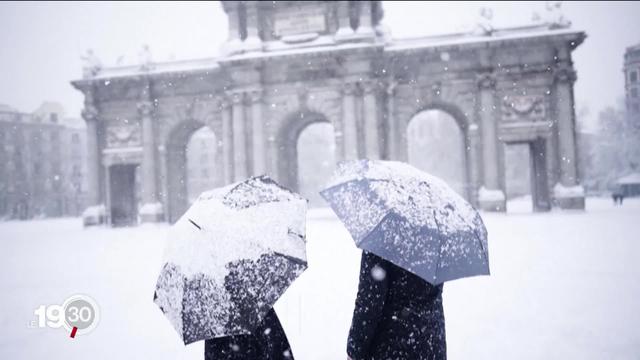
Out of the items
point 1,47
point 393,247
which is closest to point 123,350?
point 393,247

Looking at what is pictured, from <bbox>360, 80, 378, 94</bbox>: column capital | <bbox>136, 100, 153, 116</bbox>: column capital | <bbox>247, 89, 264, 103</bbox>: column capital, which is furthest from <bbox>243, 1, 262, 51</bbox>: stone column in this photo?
<bbox>136, 100, 153, 116</bbox>: column capital

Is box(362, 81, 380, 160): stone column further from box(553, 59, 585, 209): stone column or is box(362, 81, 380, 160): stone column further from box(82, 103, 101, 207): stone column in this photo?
box(82, 103, 101, 207): stone column

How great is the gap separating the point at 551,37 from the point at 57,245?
2262cm

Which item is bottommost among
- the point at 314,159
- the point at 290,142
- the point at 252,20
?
the point at 290,142

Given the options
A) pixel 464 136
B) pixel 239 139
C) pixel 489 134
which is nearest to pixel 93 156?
pixel 239 139

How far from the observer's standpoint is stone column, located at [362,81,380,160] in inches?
879

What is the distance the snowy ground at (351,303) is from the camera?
5352 mm

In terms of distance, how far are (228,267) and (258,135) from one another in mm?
21241

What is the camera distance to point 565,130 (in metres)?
22.2

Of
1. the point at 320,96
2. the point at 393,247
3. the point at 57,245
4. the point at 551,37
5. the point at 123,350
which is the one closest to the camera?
the point at 393,247

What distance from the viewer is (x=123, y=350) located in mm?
5527

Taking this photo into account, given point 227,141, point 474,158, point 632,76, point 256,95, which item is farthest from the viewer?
point 227,141

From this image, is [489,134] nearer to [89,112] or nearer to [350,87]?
[350,87]

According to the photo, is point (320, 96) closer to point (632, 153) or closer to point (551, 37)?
point (551, 37)
